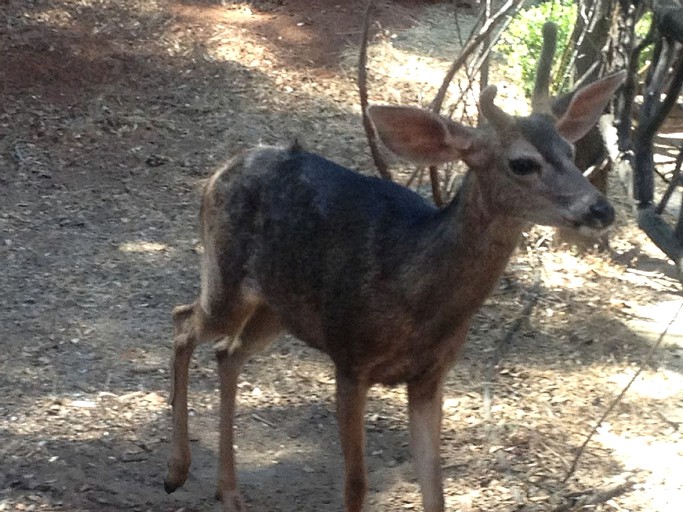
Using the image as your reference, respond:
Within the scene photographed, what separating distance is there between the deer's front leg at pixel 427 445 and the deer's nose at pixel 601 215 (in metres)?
1.23

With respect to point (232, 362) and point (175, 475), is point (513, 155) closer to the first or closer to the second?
point (232, 362)

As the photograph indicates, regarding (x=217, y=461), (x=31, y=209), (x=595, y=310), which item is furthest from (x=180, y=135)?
(x=217, y=461)

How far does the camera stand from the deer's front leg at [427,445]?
5094 mm

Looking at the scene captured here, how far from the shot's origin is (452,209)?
187 inches

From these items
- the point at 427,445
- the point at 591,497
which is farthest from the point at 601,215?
the point at 591,497

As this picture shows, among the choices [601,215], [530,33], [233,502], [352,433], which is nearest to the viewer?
[601,215]

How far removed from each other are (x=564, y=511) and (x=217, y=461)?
1769 mm

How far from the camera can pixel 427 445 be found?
16.9ft

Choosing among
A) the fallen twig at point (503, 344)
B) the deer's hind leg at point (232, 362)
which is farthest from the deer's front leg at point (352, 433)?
the fallen twig at point (503, 344)

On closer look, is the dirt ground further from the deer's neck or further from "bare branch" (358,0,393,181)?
the deer's neck

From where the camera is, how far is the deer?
14.8 ft

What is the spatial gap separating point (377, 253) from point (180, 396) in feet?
4.82

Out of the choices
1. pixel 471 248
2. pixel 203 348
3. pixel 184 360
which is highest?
pixel 471 248

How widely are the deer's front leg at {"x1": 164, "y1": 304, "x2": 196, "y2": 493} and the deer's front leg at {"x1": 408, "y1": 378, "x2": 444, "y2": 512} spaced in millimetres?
1176
